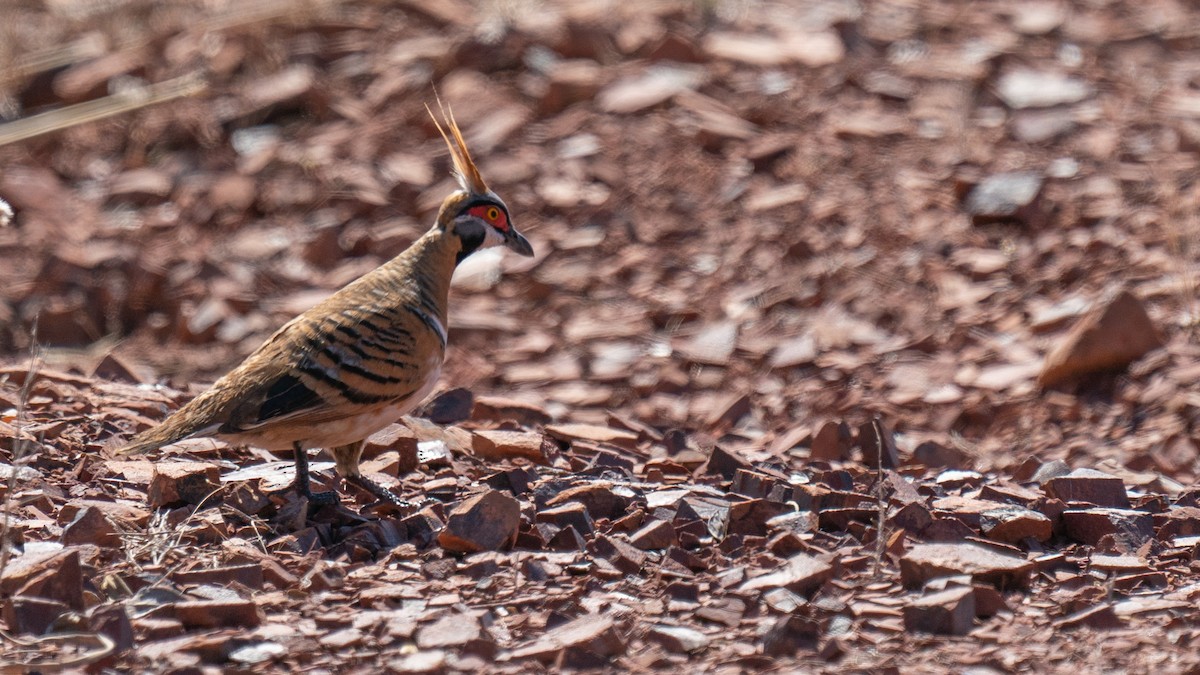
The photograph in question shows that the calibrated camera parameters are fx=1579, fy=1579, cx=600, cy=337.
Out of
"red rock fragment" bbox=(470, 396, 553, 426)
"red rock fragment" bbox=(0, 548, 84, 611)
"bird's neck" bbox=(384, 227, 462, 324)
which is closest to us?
"red rock fragment" bbox=(0, 548, 84, 611)

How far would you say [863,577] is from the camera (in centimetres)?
470

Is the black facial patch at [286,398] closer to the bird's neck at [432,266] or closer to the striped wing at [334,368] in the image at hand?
the striped wing at [334,368]

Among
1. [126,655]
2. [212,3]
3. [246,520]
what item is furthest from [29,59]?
[126,655]

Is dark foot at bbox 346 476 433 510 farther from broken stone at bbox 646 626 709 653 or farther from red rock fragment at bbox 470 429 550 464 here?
broken stone at bbox 646 626 709 653

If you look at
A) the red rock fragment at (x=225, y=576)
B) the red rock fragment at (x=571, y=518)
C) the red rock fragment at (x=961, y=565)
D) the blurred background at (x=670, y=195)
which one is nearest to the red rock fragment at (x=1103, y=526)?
the red rock fragment at (x=961, y=565)

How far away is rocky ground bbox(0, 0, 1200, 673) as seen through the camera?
4391 mm

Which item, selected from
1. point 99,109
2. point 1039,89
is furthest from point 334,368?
point 99,109

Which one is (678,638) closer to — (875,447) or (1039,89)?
(875,447)

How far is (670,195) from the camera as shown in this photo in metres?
9.47

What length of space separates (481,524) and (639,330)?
380 centimetres

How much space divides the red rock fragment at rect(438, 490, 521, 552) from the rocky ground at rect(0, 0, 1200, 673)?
12 mm

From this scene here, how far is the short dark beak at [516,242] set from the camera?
6.29 m

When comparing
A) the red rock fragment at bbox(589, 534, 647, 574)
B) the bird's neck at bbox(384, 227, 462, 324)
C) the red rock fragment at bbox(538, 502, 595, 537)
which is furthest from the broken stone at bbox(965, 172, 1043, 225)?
the red rock fragment at bbox(589, 534, 647, 574)

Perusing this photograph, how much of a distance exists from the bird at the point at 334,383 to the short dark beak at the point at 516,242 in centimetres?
57
